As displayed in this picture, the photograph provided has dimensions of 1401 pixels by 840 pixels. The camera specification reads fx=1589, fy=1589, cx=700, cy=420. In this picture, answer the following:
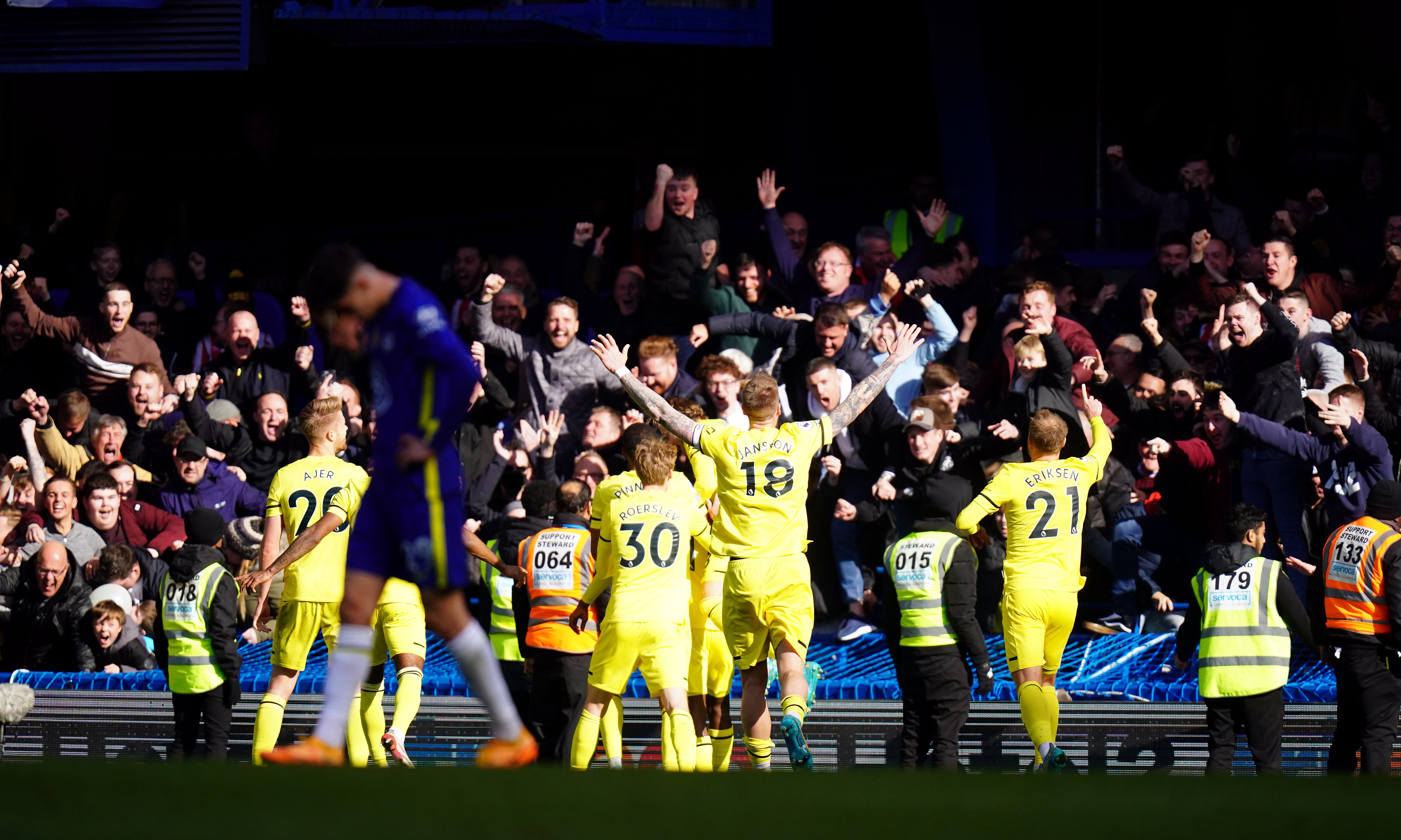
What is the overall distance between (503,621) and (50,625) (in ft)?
9.58

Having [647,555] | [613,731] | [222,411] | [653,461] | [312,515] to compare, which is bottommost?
[613,731]

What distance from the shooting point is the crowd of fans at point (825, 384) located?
9.43m

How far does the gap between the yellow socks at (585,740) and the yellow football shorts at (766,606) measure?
77cm

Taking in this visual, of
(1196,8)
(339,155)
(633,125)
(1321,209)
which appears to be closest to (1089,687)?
(1321,209)

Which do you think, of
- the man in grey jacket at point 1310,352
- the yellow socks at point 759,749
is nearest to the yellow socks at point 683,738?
the yellow socks at point 759,749

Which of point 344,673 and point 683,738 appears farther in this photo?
point 683,738

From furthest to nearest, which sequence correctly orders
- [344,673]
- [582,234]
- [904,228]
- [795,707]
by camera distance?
[904,228] < [582,234] < [795,707] < [344,673]

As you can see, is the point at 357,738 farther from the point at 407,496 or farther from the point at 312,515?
the point at 407,496

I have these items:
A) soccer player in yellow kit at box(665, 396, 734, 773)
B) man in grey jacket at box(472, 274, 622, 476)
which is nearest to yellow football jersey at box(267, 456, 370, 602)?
soccer player in yellow kit at box(665, 396, 734, 773)

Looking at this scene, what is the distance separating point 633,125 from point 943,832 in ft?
50.1

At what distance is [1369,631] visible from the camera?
7957mm

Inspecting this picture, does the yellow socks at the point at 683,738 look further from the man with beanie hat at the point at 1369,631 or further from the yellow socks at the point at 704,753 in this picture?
the man with beanie hat at the point at 1369,631

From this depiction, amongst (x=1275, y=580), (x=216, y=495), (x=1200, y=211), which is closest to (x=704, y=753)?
(x=1275, y=580)

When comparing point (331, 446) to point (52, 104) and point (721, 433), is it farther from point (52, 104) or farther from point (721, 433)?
point (52, 104)
